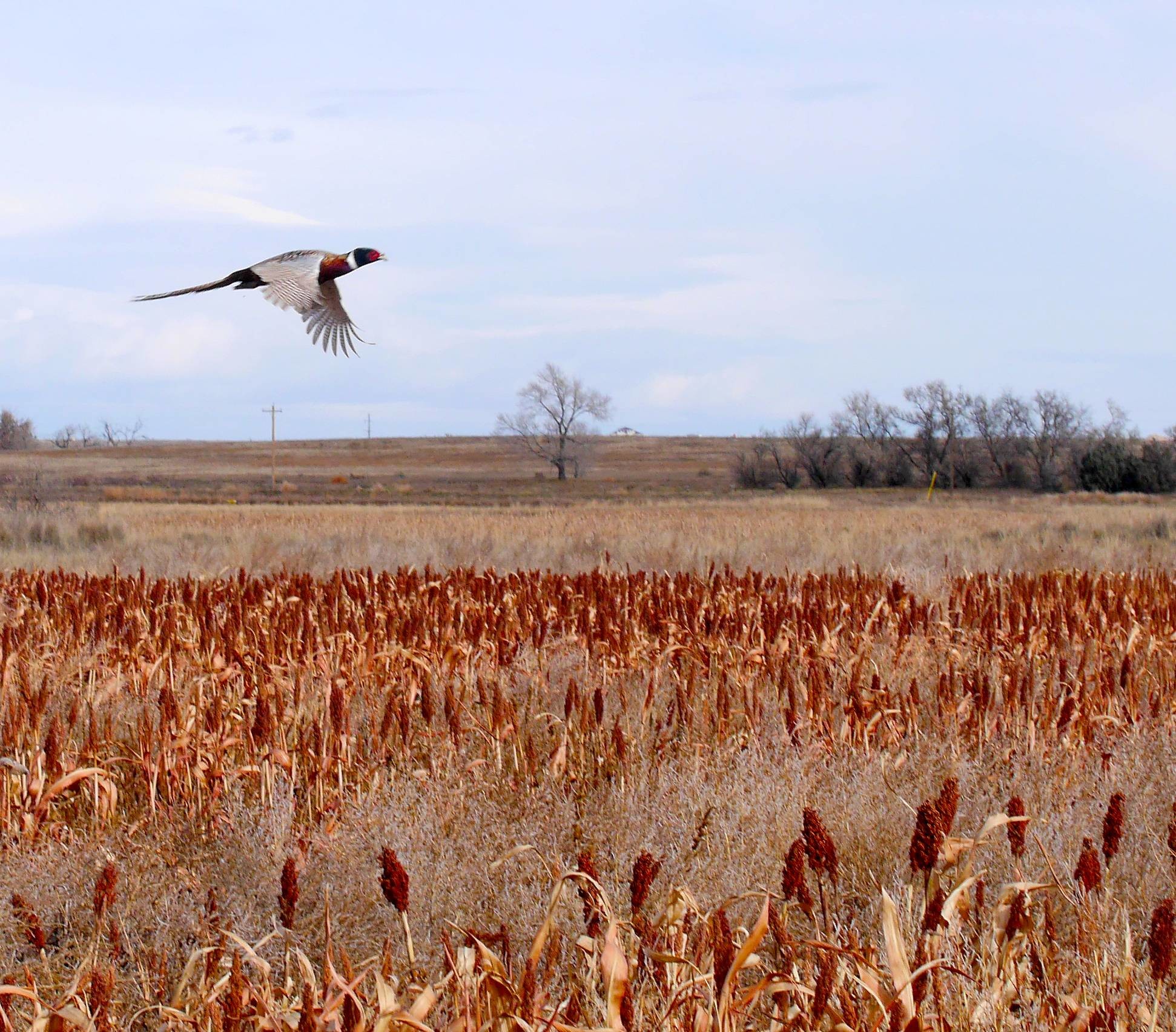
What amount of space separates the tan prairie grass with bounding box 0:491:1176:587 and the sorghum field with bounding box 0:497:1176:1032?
3.96 m

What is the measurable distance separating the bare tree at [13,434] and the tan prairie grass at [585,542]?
8959 cm

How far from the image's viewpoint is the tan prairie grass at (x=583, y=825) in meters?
2.25

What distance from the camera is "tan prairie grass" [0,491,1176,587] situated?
47.9ft

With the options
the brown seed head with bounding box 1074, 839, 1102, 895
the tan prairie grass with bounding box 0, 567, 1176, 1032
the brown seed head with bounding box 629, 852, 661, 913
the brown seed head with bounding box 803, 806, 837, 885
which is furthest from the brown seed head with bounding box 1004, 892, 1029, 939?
the brown seed head with bounding box 629, 852, 661, 913

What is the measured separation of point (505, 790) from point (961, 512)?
2977 cm

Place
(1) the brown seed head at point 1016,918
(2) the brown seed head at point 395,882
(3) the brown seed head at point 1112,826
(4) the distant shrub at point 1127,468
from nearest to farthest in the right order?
1. (2) the brown seed head at point 395,882
2. (1) the brown seed head at point 1016,918
3. (3) the brown seed head at point 1112,826
4. (4) the distant shrub at point 1127,468

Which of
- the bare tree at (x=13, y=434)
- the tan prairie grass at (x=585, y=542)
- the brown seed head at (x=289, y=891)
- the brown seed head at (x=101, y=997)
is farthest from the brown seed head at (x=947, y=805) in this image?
the bare tree at (x=13, y=434)

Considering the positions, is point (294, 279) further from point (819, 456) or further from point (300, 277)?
point (819, 456)

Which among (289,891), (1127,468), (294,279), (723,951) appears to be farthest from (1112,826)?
(1127,468)

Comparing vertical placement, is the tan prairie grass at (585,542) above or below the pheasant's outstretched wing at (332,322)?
below

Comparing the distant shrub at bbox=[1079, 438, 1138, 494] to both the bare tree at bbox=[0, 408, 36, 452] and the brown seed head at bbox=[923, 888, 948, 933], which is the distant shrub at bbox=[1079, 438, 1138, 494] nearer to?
the brown seed head at bbox=[923, 888, 948, 933]

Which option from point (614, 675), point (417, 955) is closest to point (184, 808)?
point (417, 955)

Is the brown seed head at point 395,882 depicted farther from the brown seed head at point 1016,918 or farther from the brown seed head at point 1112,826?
the brown seed head at point 1112,826

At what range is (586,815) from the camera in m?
3.83
